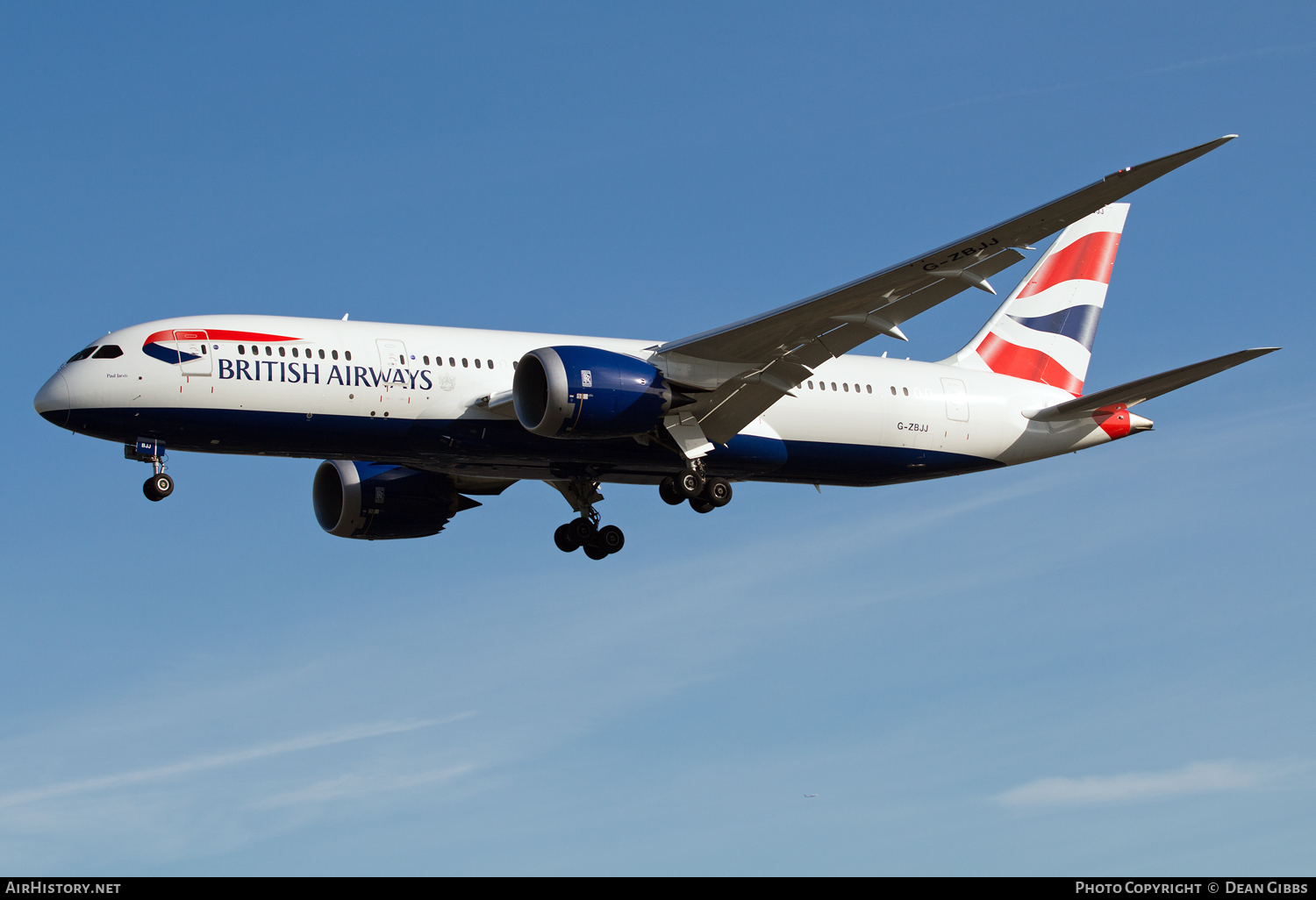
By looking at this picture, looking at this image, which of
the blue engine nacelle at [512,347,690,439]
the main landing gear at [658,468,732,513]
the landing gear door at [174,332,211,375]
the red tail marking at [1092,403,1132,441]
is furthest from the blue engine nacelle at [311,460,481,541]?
the red tail marking at [1092,403,1132,441]

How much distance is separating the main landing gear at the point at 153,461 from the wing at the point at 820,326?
10613mm

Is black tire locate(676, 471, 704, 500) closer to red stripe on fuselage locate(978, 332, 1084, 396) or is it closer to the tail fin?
the tail fin

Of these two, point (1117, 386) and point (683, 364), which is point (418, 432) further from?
point (1117, 386)

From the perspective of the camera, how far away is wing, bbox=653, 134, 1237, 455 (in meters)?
27.7

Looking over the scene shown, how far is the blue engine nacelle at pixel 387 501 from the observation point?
3797cm

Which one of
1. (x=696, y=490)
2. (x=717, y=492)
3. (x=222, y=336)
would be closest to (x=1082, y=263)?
(x=717, y=492)

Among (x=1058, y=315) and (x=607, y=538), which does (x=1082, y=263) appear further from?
(x=607, y=538)

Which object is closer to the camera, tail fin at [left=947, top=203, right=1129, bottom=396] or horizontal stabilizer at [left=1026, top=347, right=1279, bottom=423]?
horizontal stabilizer at [left=1026, top=347, right=1279, bottom=423]

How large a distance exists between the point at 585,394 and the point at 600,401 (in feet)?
1.24

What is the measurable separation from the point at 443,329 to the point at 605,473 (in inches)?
211

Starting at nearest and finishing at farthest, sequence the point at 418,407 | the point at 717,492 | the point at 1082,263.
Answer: the point at 418,407 < the point at 717,492 < the point at 1082,263

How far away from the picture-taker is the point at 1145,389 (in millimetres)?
34281

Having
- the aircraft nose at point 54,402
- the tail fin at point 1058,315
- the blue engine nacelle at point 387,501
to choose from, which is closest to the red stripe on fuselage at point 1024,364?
the tail fin at point 1058,315

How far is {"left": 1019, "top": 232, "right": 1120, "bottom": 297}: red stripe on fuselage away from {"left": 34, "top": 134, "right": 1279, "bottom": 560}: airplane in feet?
10.2
